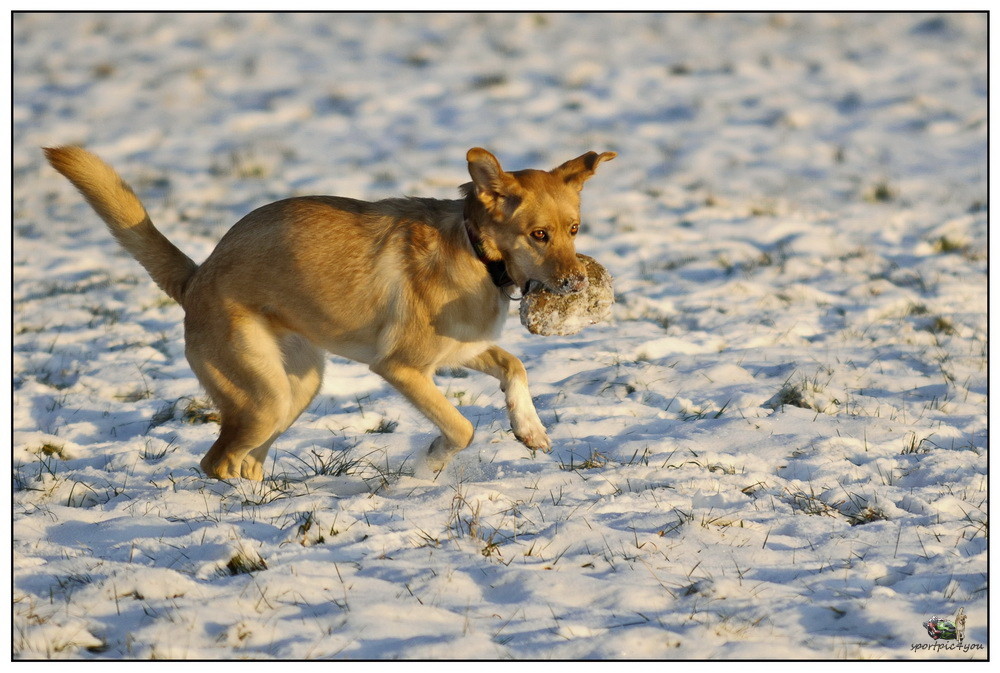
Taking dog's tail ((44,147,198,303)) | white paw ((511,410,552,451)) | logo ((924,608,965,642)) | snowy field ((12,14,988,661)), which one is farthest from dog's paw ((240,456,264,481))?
logo ((924,608,965,642))

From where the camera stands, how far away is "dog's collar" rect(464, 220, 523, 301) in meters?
4.59

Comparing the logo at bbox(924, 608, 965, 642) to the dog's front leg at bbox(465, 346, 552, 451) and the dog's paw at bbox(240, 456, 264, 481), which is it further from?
the dog's paw at bbox(240, 456, 264, 481)

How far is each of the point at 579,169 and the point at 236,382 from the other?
1.90m

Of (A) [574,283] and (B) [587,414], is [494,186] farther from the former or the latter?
(B) [587,414]

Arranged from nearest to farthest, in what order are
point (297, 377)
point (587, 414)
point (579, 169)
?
point (579, 169)
point (297, 377)
point (587, 414)

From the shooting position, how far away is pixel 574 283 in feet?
14.1

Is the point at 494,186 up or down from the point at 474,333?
up

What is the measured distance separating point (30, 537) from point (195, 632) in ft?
4.00

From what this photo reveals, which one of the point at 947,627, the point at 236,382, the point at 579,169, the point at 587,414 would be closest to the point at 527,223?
the point at 579,169

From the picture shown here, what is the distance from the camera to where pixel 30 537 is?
13.0 feet

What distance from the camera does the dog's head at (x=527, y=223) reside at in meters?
4.36

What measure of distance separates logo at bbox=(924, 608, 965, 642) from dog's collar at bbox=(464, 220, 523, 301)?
2264mm

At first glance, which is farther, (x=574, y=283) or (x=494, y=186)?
(x=494, y=186)
